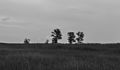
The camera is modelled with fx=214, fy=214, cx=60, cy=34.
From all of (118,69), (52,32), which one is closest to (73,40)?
(52,32)

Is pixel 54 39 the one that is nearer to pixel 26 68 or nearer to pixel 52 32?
pixel 52 32

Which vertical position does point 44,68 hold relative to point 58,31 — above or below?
below

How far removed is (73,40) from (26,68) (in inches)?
1945

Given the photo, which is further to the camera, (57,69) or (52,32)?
(52,32)

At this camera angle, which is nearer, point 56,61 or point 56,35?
point 56,61

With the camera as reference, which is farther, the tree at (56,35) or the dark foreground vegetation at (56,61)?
the tree at (56,35)

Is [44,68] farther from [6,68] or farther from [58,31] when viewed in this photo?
[58,31]

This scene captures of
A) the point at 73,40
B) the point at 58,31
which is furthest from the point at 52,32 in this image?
the point at 73,40

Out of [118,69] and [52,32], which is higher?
[52,32]

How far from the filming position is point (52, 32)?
57.0m

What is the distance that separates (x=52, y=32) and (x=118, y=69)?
155 ft

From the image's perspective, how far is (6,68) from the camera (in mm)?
9688

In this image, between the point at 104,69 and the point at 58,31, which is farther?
the point at 58,31

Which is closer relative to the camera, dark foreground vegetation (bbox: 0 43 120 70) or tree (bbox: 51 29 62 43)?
dark foreground vegetation (bbox: 0 43 120 70)
